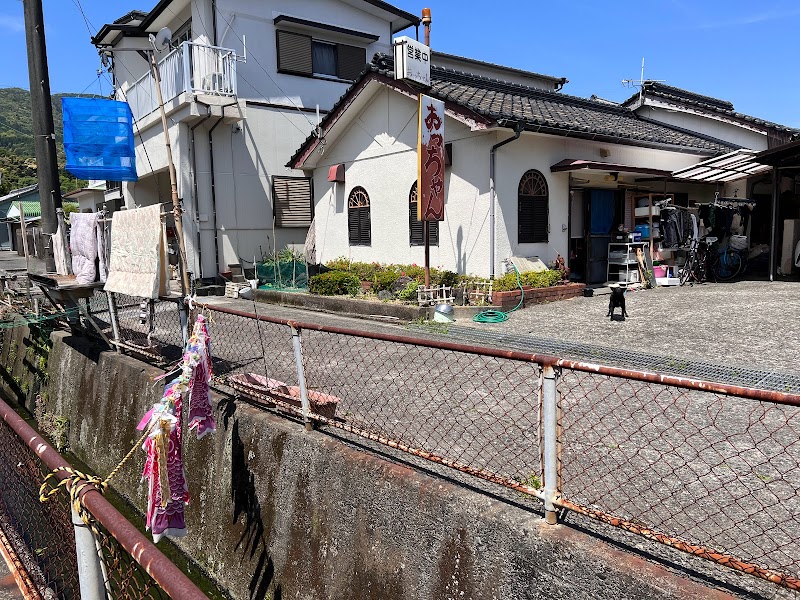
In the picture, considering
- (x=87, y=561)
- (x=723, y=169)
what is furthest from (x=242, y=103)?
(x=87, y=561)

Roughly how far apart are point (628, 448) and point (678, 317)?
5.97 metres

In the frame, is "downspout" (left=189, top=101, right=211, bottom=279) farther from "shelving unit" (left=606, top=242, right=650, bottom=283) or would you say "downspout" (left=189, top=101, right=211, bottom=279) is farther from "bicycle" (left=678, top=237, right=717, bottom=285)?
"bicycle" (left=678, top=237, right=717, bottom=285)

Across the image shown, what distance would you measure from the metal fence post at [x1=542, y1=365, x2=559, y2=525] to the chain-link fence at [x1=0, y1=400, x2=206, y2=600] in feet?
6.29

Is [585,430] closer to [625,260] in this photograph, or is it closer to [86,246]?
[86,246]

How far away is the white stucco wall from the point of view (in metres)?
11.1

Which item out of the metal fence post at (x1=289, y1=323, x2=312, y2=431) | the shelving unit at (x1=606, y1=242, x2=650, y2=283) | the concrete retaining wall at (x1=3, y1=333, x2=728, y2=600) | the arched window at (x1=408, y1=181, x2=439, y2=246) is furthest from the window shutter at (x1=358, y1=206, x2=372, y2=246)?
the metal fence post at (x1=289, y1=323, x2=312, y2=431)

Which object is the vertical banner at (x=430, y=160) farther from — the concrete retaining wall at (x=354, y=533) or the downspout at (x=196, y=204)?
the downspout at (x=196, y=204)

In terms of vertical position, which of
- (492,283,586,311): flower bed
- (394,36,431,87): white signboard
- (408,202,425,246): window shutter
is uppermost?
(394,36,431,87): white signboard

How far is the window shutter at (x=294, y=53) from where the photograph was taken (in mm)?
15445

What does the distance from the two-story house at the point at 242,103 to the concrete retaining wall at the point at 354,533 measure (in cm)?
946

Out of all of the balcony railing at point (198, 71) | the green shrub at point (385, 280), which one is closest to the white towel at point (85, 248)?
the green shrub at point (385, 280)

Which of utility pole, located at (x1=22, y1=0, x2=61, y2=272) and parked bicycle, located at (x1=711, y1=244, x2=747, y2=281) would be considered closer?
utility pole, located at (x1=22, y1=0, x2=61, y2=272)

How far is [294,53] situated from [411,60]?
284 inches

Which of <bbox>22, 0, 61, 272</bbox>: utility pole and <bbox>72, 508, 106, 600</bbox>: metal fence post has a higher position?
<bbox>22, 0, 61, 272</bbox>: utility pole
